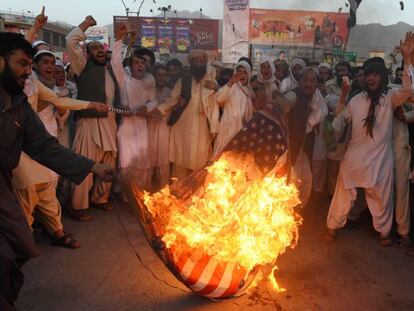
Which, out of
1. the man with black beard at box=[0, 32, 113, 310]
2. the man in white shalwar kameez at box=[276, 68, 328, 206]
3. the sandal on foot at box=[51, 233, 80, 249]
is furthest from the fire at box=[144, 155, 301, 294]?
the man in white shalwar kameez at box=[276, 68, 328, 206]

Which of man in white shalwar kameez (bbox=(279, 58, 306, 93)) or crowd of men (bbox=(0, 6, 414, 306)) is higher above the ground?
man in white shalwar kameez (bbox=(279, 58, 306, 93))

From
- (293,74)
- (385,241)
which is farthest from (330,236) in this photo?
(293,74)

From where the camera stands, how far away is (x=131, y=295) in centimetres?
382

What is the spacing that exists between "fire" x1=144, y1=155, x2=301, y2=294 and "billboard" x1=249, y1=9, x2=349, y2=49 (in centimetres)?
3288

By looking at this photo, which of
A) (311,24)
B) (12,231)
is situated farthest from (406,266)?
(311,24)

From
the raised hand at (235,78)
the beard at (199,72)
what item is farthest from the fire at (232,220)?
the beard at (199,72)

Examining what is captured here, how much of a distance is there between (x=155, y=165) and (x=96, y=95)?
1652mm

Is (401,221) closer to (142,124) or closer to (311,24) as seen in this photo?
(142,124)

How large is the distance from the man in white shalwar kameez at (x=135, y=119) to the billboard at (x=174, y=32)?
97.5ft

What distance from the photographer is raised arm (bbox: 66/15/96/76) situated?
5.48 metres

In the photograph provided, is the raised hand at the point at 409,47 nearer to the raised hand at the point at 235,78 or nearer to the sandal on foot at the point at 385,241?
the sandal on foot at the point at 385,241

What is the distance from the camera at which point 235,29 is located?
35094 millimetres

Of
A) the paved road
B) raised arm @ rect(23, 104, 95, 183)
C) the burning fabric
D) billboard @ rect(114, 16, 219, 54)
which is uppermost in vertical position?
billboard @ rect(114, 16, 219, 54)

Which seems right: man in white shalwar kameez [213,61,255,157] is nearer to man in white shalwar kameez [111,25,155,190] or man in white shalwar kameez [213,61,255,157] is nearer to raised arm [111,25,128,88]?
man in white shalwar kameez [111,25,155,190]
